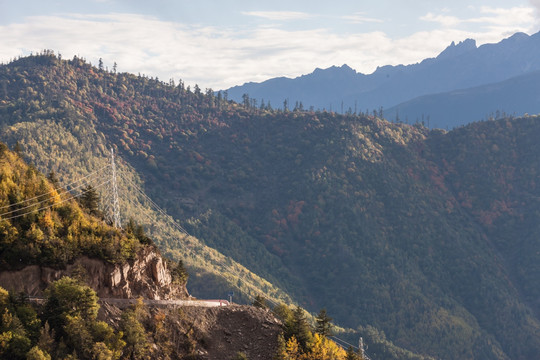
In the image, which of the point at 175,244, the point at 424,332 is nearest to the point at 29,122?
the point at 175,244

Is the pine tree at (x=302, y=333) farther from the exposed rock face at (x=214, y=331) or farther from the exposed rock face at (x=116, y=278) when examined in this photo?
the exposed rock face at (x=116, y=278)

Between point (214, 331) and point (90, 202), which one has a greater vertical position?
point (90, 202)

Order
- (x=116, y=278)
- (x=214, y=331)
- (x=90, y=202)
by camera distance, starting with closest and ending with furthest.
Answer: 1. (x=116, y=278)
2. (x=214, y=331)
3. (x=90, y=202)

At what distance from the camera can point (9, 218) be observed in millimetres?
51188

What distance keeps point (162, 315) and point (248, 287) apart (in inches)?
4650

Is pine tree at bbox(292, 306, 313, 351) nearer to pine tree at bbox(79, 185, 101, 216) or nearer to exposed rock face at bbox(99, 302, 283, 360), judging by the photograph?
exposed rock face at bbox(99, 302, 283, 360)

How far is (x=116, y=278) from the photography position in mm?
52469

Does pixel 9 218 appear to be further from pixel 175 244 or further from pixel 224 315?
pixel 175 244

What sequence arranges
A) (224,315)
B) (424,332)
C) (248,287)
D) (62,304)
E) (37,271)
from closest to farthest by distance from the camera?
(62,304) < (37,271) < (224,315) < (248,287) < (424,332)

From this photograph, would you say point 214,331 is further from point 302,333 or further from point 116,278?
point 116,278

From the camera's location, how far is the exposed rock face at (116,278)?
48750mm

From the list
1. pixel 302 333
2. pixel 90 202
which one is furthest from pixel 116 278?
pixel 302 333

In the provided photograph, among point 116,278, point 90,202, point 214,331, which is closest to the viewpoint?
point 116,278

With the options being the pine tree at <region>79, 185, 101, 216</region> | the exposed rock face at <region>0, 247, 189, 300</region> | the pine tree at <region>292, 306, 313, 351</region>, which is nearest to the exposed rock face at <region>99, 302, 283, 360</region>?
the pine tree at <region>292, 306, 313, 351</region>
